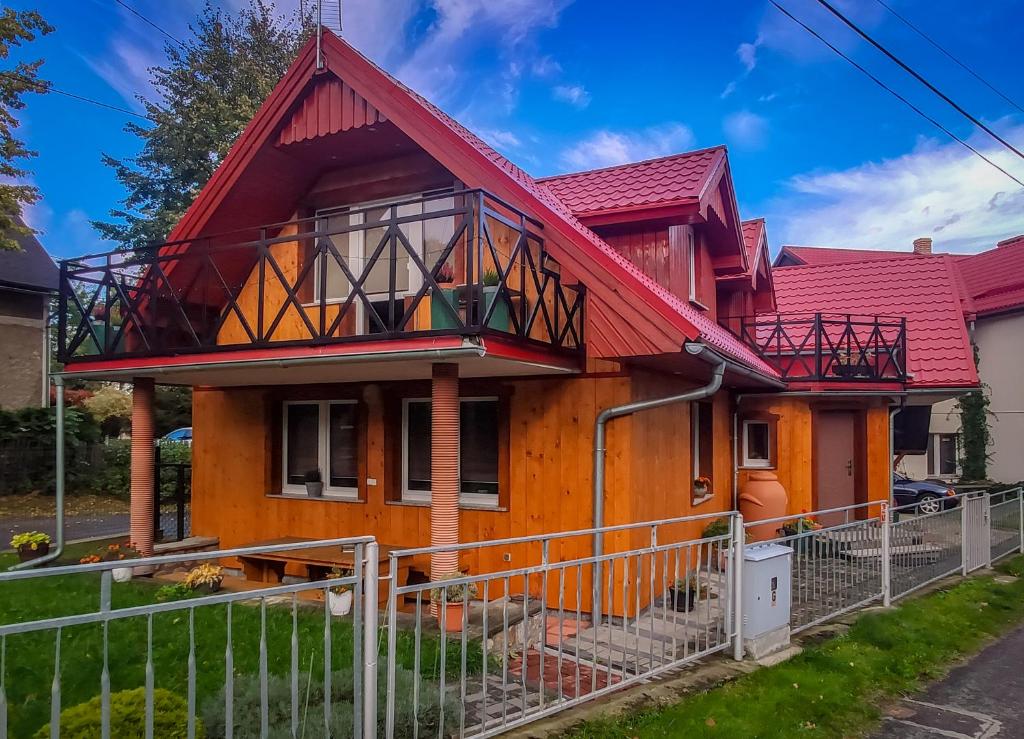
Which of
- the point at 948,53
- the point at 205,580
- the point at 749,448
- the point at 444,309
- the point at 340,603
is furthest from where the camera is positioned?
the point at 749,448

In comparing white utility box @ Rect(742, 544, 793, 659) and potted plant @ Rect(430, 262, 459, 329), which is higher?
potted plant @ Rect(430, 262, 459, 329)

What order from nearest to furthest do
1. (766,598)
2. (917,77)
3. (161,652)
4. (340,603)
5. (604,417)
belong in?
(161,652)
(766,598)
(340,603)
(604,417)
(917,77)

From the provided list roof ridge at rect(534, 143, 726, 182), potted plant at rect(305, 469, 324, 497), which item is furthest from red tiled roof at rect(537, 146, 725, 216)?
potted plant at rect(305, 469, 324, 497)

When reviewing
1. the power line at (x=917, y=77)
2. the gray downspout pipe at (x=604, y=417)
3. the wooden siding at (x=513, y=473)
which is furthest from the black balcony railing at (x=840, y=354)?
the gray downspout pipe at (x=604, y=417)

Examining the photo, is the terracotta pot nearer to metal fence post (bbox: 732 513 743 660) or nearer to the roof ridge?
metal fence post (bbox: 732 513 743 660)

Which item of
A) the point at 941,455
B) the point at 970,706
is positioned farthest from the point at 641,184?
the point at 941,455

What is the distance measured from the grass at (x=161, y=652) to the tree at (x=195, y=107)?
19.7m

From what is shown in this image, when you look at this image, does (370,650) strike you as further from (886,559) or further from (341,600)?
(886,559)

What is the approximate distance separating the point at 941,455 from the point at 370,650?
2391cm

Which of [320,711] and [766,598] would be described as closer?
[320,711]

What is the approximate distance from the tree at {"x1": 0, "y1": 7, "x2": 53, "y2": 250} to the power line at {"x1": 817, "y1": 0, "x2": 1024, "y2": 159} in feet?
51.9

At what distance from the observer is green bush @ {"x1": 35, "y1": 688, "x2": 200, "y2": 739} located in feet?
9.59

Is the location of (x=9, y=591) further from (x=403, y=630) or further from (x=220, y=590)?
(x=403, y=630)

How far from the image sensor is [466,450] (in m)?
8.22
